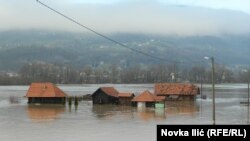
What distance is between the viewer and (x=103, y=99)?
92.3 m

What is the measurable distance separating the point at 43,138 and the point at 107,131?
7.36 m

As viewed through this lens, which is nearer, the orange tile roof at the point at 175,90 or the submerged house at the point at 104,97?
the submerged house at the point at 104,97

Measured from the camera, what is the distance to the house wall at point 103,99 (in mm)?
91812

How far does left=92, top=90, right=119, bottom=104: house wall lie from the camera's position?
9181cm

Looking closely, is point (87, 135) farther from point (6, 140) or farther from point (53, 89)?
point (53, 89)

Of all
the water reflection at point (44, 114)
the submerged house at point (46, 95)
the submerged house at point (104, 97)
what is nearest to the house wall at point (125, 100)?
the submerged house at point (104, 97)

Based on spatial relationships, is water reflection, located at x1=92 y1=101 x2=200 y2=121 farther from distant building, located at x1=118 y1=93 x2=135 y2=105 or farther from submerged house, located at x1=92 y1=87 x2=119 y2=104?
submerged house, located at x1=92 y1=87 x2=119 y2=104

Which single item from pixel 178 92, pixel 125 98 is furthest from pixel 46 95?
pixel 178 92

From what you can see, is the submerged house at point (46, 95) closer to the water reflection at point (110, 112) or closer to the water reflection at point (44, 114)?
the water reflection at point (44, 114)

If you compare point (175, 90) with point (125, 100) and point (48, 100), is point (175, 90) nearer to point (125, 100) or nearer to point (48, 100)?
point (125, 100)

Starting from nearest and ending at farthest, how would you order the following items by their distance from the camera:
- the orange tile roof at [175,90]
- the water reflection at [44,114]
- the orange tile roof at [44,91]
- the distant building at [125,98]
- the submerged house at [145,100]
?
the water reflection at [44,114] → the submerged house at [145,100] → the distant building at [125,98] → the orange tile roof at [44,91] → the orange tile roof at [175,90]

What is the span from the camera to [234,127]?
18.2m

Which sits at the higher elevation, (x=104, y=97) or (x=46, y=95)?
(x=46, y=95)

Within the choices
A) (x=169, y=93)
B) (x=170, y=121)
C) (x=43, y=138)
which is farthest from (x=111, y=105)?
(x=43, y=138)
